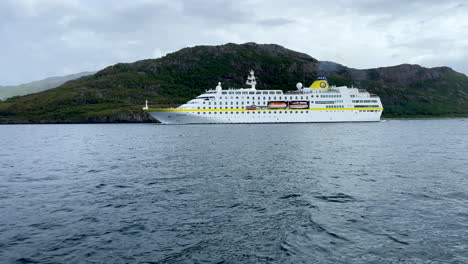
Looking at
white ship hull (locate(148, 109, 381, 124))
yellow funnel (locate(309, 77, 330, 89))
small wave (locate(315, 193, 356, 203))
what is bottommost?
small wave (locate(315, 193, 356, 203))

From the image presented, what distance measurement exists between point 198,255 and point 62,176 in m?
16.7

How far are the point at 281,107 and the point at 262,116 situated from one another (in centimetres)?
775

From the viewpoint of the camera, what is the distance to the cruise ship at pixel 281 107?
4077 inches

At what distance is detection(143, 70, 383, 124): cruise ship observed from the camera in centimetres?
10356

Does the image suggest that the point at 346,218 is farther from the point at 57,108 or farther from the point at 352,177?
the point at 57,108

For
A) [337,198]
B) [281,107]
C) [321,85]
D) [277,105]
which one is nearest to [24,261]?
[337,198]

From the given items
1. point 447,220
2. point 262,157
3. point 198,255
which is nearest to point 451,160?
point 262,157

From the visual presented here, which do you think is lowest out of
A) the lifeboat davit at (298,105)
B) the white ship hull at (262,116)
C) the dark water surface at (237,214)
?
the dark water surface at (237,214)

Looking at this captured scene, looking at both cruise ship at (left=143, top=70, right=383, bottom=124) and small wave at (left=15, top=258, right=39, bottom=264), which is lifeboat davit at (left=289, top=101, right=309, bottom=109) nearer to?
cruise ship at (left=143, top=70, right=383, bottom=124)

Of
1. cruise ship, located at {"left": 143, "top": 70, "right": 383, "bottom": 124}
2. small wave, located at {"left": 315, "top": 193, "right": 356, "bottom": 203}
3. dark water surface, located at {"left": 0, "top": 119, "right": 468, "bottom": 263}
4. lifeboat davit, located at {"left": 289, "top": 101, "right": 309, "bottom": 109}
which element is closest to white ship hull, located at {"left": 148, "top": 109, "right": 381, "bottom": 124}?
cruise ship, located at {"left": 143, "top": 70, "right": 383, "bottom": 124}

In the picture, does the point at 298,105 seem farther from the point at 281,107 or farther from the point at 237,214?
the point at 237,214

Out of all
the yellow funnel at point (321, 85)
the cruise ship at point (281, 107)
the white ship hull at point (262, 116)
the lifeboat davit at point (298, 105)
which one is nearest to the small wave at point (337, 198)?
the white ship hull at point (262, 116)

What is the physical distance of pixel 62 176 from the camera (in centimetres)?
2131

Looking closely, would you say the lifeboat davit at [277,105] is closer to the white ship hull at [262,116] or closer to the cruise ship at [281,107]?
the cruise ship at [281,107]
